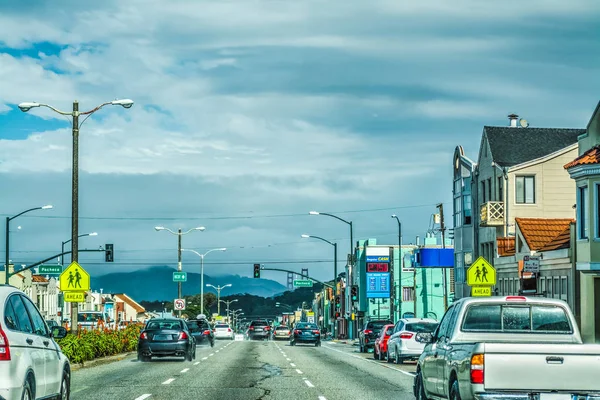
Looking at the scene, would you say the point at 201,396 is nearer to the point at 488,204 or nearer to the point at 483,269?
the point at 483,269

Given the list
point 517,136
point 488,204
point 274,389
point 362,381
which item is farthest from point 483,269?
point 517,136

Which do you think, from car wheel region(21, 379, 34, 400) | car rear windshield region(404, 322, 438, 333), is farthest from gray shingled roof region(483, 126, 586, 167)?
car wheel region(21, 379, 34, 400)

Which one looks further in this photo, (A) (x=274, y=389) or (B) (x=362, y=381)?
(B) (x=362, y=381)

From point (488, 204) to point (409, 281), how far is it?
53.5 meters

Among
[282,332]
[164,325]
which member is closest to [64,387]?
[164,325]

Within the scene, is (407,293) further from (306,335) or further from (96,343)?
(96,343)

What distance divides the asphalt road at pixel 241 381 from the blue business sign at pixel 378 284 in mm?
70348

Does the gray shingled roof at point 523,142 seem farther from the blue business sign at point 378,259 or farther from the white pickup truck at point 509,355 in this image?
the blue business sign at point 378,259

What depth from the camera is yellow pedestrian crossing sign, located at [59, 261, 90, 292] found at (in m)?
31.4

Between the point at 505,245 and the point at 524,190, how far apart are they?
3.48 m

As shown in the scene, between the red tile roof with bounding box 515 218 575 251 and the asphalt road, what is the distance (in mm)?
16187

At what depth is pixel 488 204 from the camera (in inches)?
2116

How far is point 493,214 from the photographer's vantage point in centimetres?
5362

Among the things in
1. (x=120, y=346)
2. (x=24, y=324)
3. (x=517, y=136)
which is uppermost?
(x=517, y=136)
